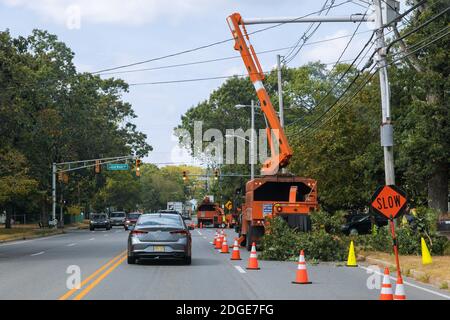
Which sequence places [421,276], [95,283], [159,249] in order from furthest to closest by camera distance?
1. [159,249]
2. [421,276]
3. [95,283]

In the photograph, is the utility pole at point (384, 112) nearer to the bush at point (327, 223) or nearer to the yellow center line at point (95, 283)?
the bush at point (327, 223)

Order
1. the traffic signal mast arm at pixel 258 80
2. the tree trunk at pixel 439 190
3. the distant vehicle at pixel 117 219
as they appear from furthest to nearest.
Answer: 1. the distant vehicle at pixel 117 219
2. the tree trunk at pixel 439 190
3. the traffic signal mast arm at pixel 258 80

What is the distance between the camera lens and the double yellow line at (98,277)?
13.1 metres

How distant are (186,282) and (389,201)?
15.9 feet

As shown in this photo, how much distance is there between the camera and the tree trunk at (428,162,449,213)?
1291 inches

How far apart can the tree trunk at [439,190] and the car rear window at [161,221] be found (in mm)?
16476

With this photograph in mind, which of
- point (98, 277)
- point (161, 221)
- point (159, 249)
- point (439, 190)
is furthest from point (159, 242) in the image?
point (439, 190)

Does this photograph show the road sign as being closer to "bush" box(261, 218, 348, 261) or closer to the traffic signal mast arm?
"bush" box(261, 218, 348, 261)

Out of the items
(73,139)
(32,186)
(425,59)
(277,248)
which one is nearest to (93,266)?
(277,248)

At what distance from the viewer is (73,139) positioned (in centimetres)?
6406

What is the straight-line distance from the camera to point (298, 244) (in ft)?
74.2

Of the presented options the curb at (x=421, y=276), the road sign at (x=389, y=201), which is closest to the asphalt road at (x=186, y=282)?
the curb at (x=421, y=276)

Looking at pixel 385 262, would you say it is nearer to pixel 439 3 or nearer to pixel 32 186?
pixel 439 3

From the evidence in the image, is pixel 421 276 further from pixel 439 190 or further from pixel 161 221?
pixel 439 190
